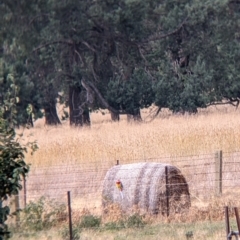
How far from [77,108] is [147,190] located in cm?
2339

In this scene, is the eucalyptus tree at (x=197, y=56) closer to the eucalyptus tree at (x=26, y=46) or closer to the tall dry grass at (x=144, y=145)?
the eucalyptus tree at (x=26, y=46)

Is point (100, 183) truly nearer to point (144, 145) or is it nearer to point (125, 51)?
point (144, 145)

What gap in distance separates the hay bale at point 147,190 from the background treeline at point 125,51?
18.4 m

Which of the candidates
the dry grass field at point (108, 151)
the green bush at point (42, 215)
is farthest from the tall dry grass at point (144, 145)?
the green bush at point (42, 215)

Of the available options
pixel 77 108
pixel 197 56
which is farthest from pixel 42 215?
pixel 77 108

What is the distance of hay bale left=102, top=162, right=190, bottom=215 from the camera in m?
13.3

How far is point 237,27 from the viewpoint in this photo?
33.9 m

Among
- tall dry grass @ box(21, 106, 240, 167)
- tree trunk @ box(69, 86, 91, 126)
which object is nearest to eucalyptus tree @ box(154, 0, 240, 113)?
tree trunk @ box(69, 86, 91, 126)

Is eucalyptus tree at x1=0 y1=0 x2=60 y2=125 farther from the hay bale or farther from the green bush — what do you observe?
the green bush

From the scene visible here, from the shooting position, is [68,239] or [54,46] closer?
[68,239]

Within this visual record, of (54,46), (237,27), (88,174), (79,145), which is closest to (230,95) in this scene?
(237,27)

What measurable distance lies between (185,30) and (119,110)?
184 inches

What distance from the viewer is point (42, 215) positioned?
13.2 metres

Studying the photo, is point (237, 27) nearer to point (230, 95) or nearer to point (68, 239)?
point (230, 95)
